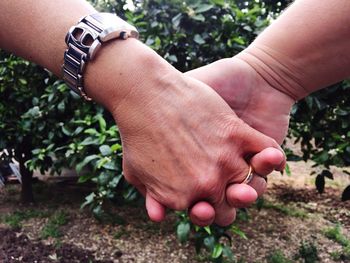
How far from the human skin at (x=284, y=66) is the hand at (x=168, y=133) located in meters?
0.08

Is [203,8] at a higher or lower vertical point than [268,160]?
higher

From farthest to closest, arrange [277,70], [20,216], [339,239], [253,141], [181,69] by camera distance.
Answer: [20,216]
[339,239]
[181,69]
[277,70]
[253,141]

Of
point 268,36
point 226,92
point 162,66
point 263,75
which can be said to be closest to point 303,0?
point 268,36

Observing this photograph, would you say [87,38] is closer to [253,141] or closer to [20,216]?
[253,141]

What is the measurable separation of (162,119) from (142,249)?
5.17ft

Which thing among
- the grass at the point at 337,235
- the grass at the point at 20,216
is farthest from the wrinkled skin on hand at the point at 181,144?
the grass at the point at 20,216

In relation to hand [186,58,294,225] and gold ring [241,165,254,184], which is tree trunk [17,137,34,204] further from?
gold ring [241,165,254,184]

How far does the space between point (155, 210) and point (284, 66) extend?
677 millimetres

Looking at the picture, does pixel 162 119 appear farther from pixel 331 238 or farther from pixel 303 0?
pixel 331 238

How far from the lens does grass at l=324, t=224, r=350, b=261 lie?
243cm

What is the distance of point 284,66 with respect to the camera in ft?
4.61

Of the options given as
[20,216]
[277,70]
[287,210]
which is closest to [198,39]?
[277,70]

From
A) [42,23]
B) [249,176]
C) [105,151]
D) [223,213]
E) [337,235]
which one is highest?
[42,23]

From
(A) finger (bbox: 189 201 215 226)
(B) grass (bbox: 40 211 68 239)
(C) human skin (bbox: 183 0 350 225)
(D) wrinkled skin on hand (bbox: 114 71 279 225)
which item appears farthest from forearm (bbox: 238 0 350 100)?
(B) grass (bbox: 40 211 68 239)
